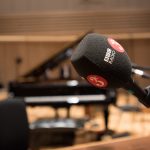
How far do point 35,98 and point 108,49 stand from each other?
410 cm

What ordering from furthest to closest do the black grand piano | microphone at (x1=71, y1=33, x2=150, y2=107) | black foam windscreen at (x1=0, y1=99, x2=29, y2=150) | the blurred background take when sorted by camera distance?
the blurred background < the black grand piano < black foam windscreen at (x1=0, y1=99, x2=29, y2=150) < microphone at (x1=71, y1=33, x2=150, y2=107)

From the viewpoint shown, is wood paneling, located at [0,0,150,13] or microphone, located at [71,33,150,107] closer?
microphone, located at [71,33,150,107]

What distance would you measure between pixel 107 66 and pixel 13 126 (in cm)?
168

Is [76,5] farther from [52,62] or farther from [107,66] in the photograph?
[107,66]

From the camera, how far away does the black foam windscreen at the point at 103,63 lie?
2.29 ft

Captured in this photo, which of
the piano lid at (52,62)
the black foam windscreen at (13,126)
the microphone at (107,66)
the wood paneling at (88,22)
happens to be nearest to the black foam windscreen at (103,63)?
the microphone at (107,66)

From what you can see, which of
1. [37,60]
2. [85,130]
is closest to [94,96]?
[85,130]

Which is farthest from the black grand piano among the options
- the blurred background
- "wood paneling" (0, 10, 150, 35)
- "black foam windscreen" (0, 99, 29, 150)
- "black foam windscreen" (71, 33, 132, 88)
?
"black foam windscreen" (71, 33, 132, 88)

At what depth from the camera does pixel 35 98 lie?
4742 millimetres

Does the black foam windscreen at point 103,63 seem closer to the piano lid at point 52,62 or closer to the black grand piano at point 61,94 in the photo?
the black grand piano at point 61,94

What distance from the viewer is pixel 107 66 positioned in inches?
27.5

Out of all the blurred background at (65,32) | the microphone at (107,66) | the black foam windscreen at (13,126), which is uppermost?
the microphone at (107,66)

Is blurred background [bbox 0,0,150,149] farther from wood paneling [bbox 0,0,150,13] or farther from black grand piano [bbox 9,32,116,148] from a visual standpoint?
black grand piano [bbox 9,32,116,148]

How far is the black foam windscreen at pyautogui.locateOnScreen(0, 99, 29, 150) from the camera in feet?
7.29
